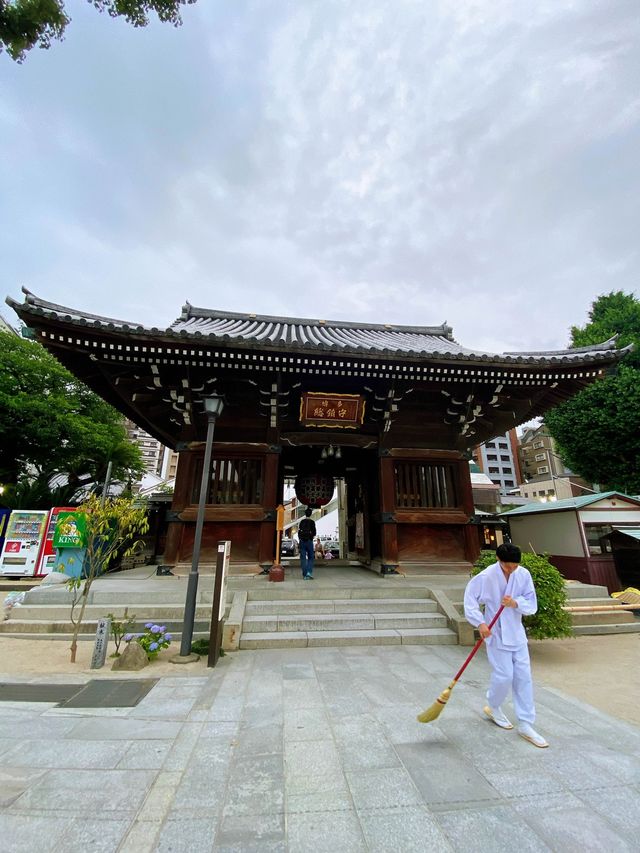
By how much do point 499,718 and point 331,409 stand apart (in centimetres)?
619

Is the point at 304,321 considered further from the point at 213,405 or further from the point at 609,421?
the point at 609,421

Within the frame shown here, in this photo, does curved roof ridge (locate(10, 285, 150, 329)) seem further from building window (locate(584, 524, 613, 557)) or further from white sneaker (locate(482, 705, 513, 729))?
building window (locate(584, 524, 613, 557))

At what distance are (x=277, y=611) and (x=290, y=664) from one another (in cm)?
155

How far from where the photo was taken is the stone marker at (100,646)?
473 cm

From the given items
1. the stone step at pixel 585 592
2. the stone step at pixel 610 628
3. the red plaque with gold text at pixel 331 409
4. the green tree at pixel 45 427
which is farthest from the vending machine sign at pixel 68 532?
the green tree at pixel 45 427

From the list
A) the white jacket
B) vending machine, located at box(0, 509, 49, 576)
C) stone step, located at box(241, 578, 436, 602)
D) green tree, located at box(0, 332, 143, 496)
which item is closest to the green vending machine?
stone step, located at box(241, 578, 436, 602)

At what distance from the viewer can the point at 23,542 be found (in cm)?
1227

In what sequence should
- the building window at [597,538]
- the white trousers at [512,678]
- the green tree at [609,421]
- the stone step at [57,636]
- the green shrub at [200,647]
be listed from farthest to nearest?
the green tree at [609,421] < the building window at [597,538] < the stone step at [57,636] < the green shrub at [200,647] < the white trousers at [512,678]

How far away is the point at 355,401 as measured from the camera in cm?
840

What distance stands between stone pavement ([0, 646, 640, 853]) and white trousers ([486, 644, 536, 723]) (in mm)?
244

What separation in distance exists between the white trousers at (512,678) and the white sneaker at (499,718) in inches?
2.0

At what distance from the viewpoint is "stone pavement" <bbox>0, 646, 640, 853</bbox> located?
1.96m

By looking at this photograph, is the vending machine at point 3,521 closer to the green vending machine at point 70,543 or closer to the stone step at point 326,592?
the green vending machine at point 70,543

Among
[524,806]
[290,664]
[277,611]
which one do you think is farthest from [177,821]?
[277,611]
